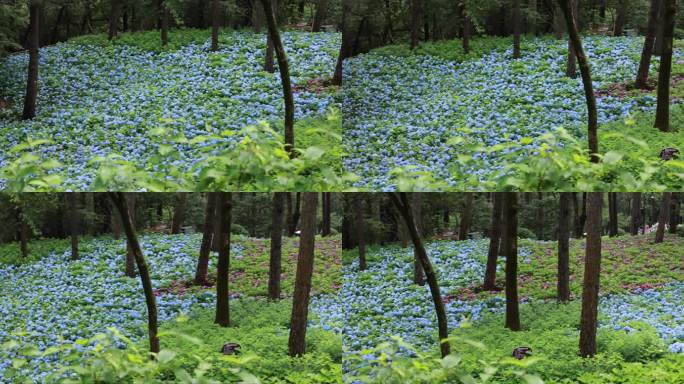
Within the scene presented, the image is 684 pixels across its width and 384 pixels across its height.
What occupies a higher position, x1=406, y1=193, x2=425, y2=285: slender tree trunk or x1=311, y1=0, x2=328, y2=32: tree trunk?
x1=311, y1=0, x2=328, y2=32: tree trunk

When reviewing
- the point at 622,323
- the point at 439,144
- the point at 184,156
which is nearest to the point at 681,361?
the point at 622,323

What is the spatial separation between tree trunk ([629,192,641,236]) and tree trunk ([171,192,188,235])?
3.19m

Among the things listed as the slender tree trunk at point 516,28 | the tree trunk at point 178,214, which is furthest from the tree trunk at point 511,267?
the tree trunk at point 178,214

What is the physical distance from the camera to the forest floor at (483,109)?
551 centimetres

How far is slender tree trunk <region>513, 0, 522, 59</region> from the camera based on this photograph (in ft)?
18.6

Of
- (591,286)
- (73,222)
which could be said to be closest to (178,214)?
(73,222)

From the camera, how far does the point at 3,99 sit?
5.95m

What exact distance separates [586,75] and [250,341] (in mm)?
3092

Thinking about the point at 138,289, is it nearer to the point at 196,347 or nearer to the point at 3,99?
the point at 196,347

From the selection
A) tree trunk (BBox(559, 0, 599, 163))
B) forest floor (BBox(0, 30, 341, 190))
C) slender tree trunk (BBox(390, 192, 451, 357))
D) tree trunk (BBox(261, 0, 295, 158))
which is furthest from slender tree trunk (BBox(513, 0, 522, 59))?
tree trunk (BBox(261, 0, 295, 158))

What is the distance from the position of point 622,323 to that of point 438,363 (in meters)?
1.37

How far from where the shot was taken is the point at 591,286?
574 cm

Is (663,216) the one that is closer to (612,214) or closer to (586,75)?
(612,214)

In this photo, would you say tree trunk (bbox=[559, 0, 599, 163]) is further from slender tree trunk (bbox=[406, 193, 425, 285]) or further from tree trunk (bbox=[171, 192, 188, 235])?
tree trunk (bbox=[171, 192, 188, 235])
